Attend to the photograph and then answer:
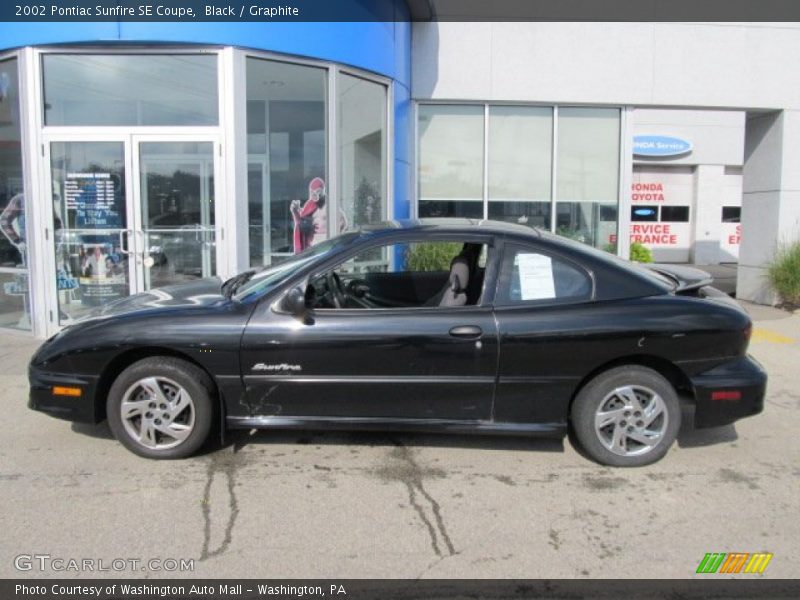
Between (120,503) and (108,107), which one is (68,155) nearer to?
(108,107)

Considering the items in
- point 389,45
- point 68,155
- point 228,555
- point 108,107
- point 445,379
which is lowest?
point 228,555

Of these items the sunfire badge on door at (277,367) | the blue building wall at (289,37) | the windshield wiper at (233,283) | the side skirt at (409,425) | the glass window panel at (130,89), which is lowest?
the side skirt at (409,425)

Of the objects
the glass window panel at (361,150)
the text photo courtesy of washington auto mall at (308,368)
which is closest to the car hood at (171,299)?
the text photo courtesy of washington auto mall at (308,368)

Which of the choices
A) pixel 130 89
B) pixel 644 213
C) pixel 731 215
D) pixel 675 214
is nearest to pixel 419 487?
pixel 130 89

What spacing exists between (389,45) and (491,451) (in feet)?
22.1

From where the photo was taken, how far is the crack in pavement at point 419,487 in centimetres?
342

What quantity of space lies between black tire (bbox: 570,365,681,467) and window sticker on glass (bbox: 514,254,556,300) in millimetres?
632

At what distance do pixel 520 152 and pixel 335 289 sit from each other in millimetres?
7345

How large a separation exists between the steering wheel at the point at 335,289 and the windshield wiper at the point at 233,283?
60cm

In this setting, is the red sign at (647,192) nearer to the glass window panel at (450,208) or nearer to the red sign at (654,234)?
the red sign at (654,234)

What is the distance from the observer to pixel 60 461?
4.38 meters

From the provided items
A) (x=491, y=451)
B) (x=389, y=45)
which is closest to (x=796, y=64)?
(x=389, y=45)

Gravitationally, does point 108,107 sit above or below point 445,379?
above

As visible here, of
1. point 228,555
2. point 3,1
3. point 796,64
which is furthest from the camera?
point 796,64
